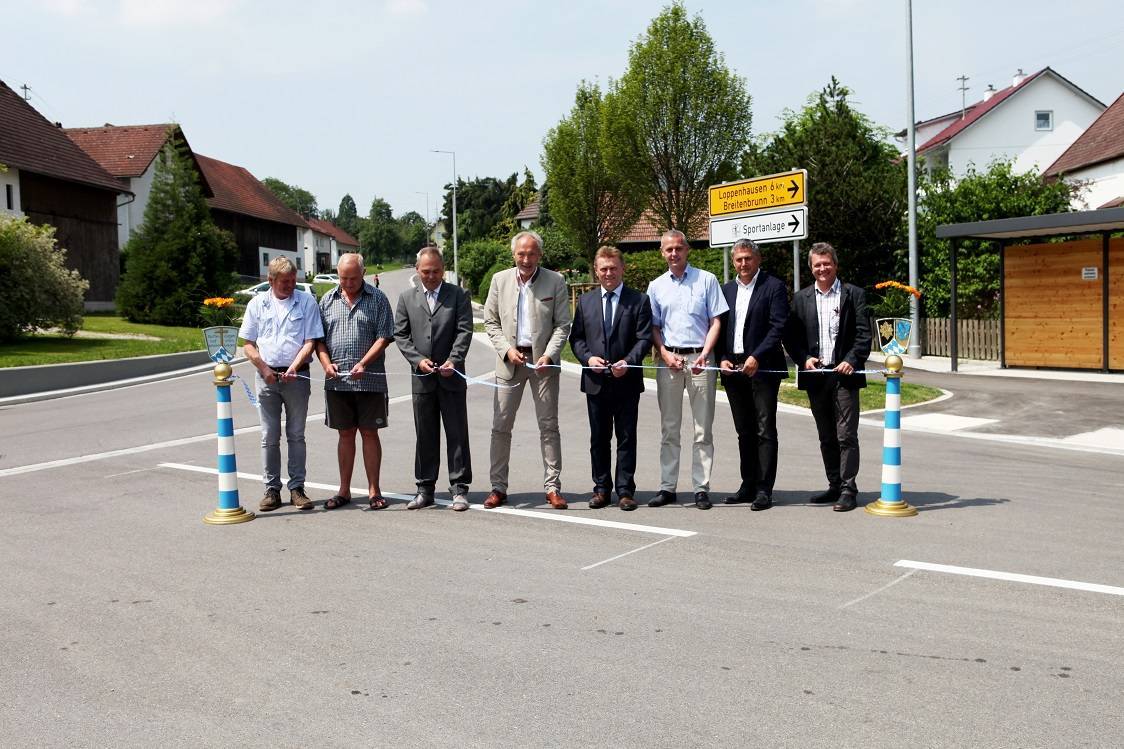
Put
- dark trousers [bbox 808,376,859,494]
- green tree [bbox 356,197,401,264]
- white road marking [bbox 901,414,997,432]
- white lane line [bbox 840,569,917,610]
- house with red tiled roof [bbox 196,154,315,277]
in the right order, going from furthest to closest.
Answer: green tree [bbox 356,197,401,264] → house with red tiled roof [bbox 196,154,315,277] → white road marking [bbox 901,414,997,432] → dark trousers [bbox 808,376,859,494] → white lane line [bbox 840,569,917,610]

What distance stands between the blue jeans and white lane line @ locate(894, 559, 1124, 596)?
4627 mm

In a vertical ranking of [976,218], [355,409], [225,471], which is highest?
[976,218]

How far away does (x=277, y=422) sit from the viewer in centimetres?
794

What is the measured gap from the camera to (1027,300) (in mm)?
19969

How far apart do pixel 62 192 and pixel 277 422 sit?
117ft

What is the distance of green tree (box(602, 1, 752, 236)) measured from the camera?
32.7 metres

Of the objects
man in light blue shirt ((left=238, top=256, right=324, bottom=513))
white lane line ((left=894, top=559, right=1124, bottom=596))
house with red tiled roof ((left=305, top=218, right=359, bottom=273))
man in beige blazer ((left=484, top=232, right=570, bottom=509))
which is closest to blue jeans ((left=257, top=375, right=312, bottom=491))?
man in light blue shirt ((left=238, top=256, right=324, bottom=513))

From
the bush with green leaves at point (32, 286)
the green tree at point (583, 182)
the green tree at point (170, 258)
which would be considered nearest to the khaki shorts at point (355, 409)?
the bush with green leaves at point (32, 286)

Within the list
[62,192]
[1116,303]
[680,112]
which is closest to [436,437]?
[1116,303]

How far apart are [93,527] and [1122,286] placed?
716 inches

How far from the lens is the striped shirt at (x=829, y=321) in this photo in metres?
7.65

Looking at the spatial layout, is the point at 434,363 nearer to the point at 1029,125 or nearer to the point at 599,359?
the point at 599,359

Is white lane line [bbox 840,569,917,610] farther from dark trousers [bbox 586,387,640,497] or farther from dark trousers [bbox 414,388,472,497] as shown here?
dark trousers [bbox 414,388,472,497]

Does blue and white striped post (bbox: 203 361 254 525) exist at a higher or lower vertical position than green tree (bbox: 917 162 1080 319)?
lower
